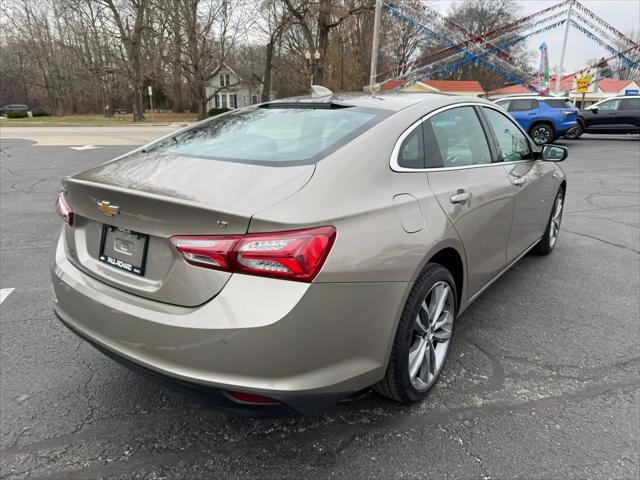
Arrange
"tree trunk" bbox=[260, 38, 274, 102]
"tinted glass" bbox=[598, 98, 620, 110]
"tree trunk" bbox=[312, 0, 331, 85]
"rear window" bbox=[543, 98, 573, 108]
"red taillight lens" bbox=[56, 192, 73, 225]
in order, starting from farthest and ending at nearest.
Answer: "tree trunk" bbox=[260, 38, 274, 102], "tree trunk" bbox=[312, 0, 331, 85], "tinted glass" bbox=[598, 98, 620, 110], "rear window" bbox=[543, 98, 573, 108], "red taillight lens" bbox=[56, 192, 73, 225]

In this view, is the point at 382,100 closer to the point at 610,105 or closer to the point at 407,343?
the point at 407,343

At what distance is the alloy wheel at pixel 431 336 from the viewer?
2.38 metres

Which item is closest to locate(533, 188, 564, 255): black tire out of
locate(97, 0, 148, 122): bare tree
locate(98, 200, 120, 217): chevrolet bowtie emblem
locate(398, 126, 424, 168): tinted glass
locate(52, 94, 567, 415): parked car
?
locate(52, 94, 567, 415): parked car

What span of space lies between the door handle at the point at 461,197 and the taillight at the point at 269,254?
43.4 inches

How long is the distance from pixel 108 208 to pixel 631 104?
70.7 feet

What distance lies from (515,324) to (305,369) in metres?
2.22

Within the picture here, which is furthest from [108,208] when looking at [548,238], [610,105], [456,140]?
[610,105]

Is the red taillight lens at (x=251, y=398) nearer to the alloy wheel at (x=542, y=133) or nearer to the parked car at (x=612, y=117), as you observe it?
the alloy wheel at (x=542, y=133)

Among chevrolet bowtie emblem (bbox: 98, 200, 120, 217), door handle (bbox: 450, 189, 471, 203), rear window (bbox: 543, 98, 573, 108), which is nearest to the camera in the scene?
chevrolet bowtie emblem (bbox: 98, 200, 120, 217)

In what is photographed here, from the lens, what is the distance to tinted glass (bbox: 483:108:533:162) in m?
3.47

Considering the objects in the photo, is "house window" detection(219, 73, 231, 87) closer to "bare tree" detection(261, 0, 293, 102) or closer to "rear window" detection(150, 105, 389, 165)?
"bare tree" detection(261, 0, 293, 102)

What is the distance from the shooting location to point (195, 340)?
68.3 inches

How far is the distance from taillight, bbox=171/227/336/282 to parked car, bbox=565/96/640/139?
19114 millimetres

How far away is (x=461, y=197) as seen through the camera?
2.59 metres
